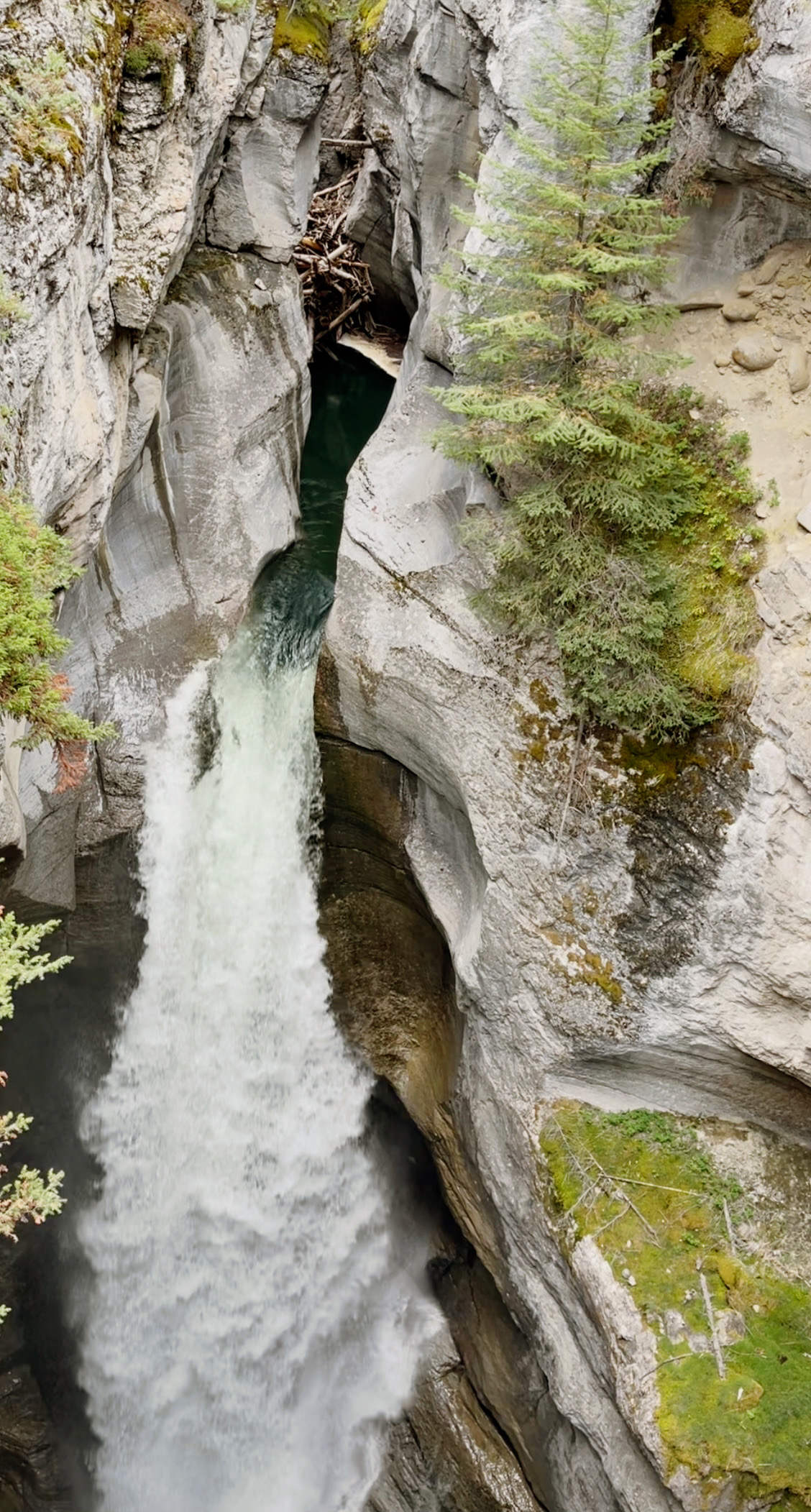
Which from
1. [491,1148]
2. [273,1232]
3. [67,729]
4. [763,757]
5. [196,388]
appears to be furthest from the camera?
[196,388]

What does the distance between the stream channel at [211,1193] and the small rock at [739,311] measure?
288 inches

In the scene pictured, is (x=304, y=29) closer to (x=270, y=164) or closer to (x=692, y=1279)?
(x=270, y=164)

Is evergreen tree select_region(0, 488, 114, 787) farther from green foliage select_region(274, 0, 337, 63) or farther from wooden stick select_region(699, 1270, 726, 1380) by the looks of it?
green foliage select_region(274, 0, 337, 63)

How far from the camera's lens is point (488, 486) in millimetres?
10523

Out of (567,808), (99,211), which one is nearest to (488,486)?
(567,808)

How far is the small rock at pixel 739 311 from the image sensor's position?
32.9ft

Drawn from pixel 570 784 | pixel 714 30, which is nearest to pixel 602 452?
pixel 570 784

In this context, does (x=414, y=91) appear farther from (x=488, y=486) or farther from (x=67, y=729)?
(x=67, y=729)

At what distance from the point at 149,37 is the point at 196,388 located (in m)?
4.92

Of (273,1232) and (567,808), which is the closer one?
(567,808)

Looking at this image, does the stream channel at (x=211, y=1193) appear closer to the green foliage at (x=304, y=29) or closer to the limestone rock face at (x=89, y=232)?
the limestone rock face at (x=89, y=232)

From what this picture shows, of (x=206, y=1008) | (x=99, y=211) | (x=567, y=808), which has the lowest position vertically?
(x=206, y=1008)

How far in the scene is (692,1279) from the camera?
8.32 m

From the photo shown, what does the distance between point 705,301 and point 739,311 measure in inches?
16.0
